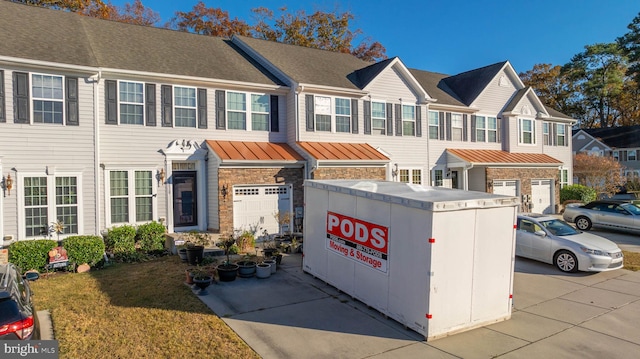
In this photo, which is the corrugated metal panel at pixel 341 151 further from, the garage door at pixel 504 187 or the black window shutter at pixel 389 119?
the garage door at pixel 504 187

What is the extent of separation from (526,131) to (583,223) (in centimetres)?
821

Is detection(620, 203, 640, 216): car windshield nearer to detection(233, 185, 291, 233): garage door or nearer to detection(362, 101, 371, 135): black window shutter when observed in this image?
detection(362, 101, 371, 135): black window shutter

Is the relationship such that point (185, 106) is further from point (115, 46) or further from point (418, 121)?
point (418, 121)

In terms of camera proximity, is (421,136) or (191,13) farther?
(191,13)

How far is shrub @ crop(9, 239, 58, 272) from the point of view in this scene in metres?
10.7

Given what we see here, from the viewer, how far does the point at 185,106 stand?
15.4 m

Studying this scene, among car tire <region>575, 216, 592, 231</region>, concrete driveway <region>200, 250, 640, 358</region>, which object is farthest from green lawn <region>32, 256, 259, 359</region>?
car tire <region>575, 216, 592, 231</region>

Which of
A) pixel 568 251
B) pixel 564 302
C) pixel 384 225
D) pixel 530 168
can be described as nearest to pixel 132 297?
pixel 384 225

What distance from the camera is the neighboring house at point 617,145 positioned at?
4397 centimetres

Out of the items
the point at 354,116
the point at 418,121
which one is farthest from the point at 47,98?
the point at 418,121

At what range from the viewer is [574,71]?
49.8 m

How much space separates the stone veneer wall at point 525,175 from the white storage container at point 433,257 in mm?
15640

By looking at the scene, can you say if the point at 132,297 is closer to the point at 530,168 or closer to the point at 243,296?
the point at 243,296

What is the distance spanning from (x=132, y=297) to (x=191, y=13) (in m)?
28.2
